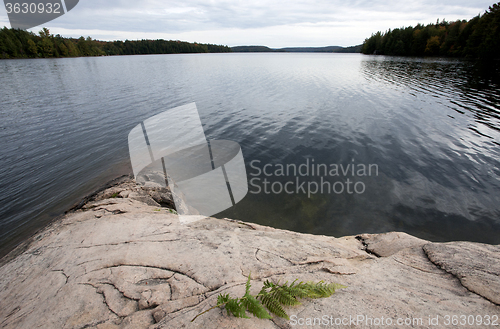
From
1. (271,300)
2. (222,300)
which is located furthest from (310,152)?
(222,300)

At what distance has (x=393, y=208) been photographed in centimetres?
880

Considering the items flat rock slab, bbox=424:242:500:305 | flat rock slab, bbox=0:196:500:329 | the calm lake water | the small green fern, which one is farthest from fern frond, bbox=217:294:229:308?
the calm lake water

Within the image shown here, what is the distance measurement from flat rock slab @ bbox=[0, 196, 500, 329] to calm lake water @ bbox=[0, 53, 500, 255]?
9.45 ft

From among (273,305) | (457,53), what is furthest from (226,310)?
(457,53)

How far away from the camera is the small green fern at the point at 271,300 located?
273 centimetres

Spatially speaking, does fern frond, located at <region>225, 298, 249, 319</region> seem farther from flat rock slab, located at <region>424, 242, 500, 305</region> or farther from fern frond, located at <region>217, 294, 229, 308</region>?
flat rock slab, located at <region>424, 242, 500, 305</region>

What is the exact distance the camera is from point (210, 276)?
12.4 ft

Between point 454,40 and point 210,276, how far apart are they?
14076 cm

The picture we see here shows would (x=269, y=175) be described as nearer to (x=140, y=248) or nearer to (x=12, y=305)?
(x=140, y=248)

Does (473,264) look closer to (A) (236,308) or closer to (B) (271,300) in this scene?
(B) (271,300)

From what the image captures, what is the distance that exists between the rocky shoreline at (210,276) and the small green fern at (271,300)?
4.5 inches

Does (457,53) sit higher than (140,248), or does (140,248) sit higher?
(457,53)

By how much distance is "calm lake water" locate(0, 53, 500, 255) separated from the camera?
8.37m

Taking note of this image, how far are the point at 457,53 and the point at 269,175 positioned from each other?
434ft
